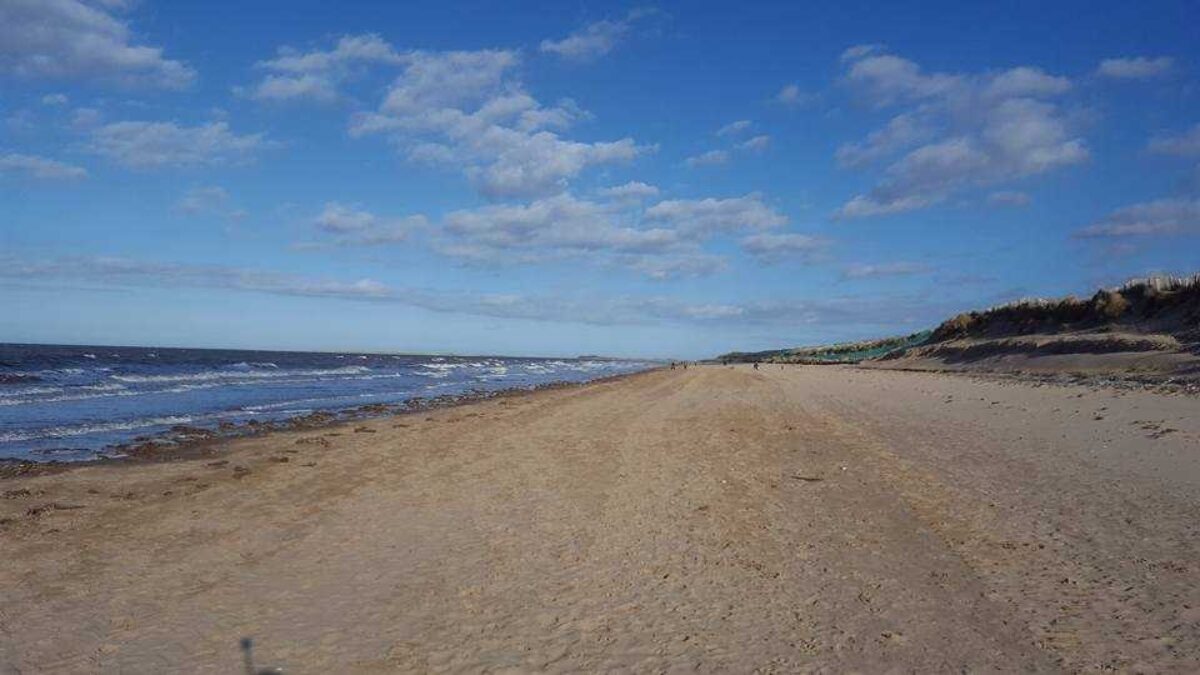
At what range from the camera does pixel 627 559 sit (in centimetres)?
681

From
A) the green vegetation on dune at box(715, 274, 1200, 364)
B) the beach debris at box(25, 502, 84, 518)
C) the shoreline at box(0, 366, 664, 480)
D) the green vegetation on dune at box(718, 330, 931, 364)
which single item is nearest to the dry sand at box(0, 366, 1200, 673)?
the beach debris at box(25, 502, 84, 518)

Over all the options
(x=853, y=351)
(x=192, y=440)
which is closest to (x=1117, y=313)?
(x=192, y=440)

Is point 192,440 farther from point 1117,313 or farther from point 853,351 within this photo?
point 853,351

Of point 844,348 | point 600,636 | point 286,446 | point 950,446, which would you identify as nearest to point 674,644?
point 600,636

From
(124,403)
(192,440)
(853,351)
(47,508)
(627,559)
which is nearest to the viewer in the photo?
(627,559)

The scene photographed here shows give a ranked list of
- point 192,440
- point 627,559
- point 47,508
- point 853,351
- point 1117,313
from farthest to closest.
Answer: point 853,351
point 1117,313
point 192,440
point 47,508
point 627,559

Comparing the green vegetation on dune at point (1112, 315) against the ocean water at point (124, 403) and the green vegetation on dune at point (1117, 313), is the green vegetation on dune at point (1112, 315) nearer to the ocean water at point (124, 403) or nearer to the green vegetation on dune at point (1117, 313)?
the green vegetation on dune at point (1117, 313)

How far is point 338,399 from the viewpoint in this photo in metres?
29.1

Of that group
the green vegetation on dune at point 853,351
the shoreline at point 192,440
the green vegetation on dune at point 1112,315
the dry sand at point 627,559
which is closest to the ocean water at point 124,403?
the shoreline at point 192,440

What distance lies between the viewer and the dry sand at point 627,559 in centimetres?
481

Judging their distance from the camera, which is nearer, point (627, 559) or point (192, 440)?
point (627, 559)

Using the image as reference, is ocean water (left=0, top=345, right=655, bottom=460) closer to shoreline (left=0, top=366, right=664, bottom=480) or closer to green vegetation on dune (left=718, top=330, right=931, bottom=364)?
shoreline (left=0, top=366, right=664, bottom=480)

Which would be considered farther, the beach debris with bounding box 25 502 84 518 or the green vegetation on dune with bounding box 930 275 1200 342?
the green vegetation on dune with bounding box 930 275 1200 342

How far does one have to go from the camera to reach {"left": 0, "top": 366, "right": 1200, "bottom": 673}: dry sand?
4812 mm
